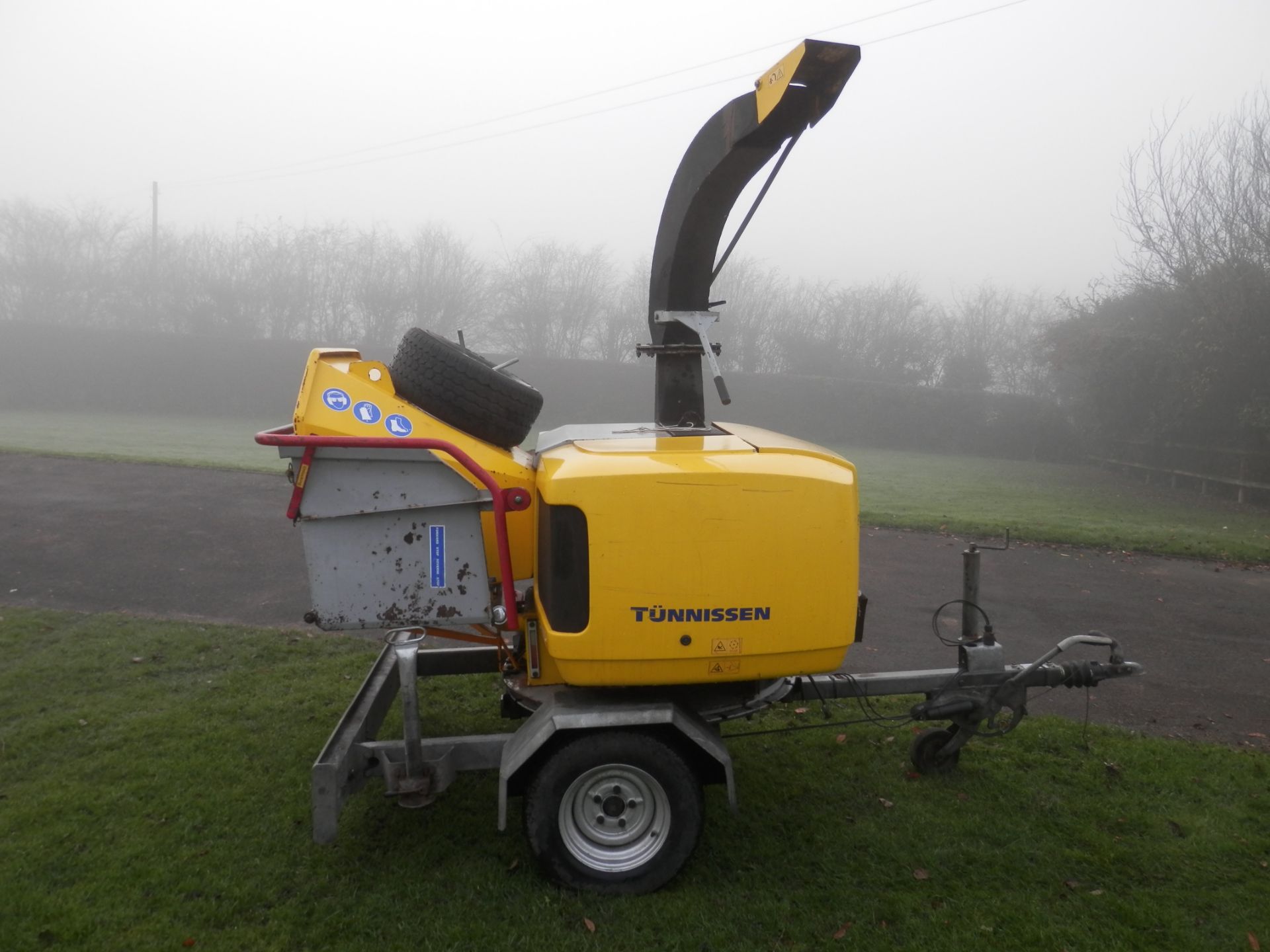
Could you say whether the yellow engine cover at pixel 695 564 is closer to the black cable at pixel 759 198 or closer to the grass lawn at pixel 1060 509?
the black cable at pixel 759 198

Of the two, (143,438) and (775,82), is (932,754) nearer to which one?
(775,82)

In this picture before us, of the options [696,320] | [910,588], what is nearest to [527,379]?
[910,588]

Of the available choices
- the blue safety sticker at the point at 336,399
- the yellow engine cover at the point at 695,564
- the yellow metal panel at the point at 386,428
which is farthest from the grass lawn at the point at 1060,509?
the blue safety sticker at the point at 336,399

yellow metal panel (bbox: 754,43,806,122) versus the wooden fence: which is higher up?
yellow metal panel (bbox: 754,43,806,122)

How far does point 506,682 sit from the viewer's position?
4055 mm

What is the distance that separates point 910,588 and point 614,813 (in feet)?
18.6

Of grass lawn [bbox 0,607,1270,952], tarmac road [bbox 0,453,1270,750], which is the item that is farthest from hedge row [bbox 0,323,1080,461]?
grass lawn [bbox 0,607,1270,952]

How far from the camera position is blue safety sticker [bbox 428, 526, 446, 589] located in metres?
3.55

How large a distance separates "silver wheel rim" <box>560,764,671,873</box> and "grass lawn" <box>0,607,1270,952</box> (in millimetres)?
170

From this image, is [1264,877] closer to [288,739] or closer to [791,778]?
[791,778]

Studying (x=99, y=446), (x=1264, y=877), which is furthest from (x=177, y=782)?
(x=99, y=446)

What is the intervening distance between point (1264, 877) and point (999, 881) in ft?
3.85

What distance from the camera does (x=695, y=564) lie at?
10.9 feet

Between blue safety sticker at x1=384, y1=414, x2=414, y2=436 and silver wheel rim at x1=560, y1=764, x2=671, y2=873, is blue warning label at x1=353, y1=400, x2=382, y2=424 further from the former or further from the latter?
silver wheel rim at x1=560, y1=764, x2=671, y2=873
